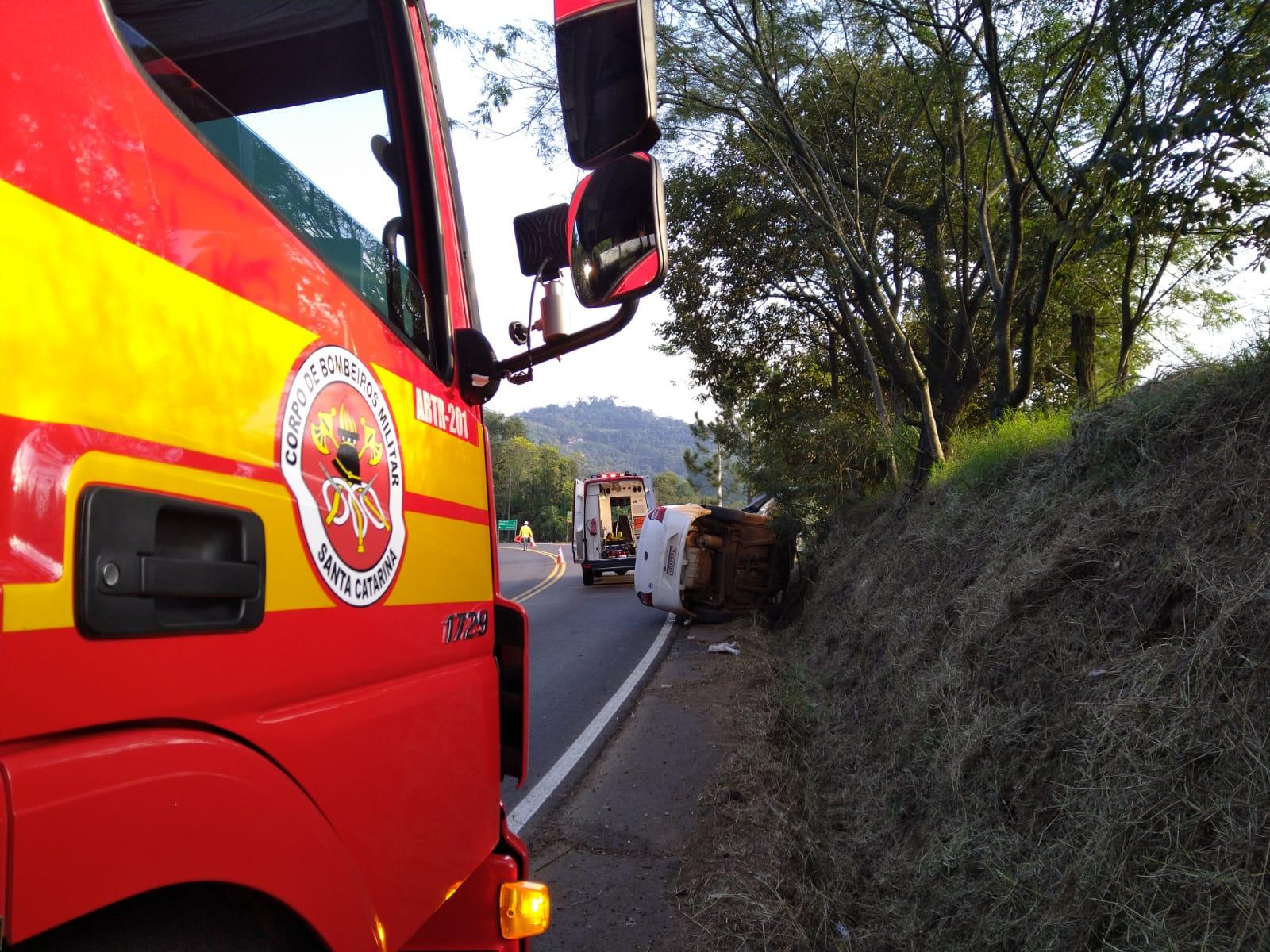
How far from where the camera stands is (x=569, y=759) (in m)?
6.44

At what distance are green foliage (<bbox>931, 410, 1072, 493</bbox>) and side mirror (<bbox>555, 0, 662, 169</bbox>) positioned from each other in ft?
14.9

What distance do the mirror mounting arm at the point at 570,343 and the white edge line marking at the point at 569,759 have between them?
210 centimetres

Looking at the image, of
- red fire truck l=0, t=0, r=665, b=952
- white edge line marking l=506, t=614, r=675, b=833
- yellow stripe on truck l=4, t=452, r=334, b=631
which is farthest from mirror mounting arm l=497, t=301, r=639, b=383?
white edge line marking l=506, t=614, r=675, b=833

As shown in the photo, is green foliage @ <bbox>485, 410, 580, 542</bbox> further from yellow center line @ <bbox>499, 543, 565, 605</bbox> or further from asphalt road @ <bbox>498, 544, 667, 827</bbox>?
asphalt road @ <bbox>498, 544, 667, 827</bbox>

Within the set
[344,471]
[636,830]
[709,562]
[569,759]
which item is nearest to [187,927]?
[344,471]

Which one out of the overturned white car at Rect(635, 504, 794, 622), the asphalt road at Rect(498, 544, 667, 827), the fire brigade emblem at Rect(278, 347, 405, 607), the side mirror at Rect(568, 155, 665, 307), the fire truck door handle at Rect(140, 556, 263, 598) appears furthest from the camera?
the overturned white car at Rect(635, 504, 794, 622)

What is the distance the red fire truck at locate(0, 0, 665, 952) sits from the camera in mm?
1039

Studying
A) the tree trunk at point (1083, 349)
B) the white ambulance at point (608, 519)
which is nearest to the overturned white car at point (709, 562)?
the tree trunk at point (1083, 349)

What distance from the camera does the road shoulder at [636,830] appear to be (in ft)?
12.8

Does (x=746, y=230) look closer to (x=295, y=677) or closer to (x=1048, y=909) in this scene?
(x=1048, y=909)

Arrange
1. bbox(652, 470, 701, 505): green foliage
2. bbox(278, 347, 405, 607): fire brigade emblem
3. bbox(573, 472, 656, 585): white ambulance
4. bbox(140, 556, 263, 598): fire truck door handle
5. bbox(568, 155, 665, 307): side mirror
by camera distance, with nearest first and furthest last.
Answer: bbox(140, 556, 263, 598): fire truck door handle, bbox(278, 347, 405, 607): fire brigade emblem, bbox(568, 155, 665, 307): side mirror, bbox(573, 472, 656, 585): white ambulance, bbox(652, 470, 701, 505): green foliage

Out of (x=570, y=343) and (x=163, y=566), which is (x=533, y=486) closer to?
(x=570, y=343)

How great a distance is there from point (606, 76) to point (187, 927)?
6.28 feet

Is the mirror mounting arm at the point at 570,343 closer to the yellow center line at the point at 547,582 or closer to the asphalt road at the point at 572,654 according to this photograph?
the asphalt road at the point at 572,654
